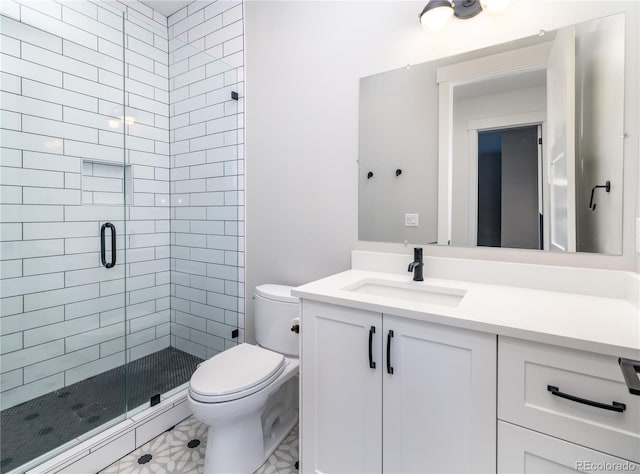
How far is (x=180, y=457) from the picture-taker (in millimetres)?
1513

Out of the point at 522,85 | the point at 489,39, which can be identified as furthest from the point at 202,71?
the point at 522,85

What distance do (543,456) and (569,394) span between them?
7.4 inches

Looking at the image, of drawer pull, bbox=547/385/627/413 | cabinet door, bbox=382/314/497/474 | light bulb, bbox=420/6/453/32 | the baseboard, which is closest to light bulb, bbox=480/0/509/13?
light bulb, bbox=420/6/453/32

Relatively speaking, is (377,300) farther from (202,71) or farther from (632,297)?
(202,71)

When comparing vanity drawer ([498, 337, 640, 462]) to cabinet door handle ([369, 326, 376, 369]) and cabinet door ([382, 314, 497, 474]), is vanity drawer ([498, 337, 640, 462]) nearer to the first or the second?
cabinet door ([382, 314, 497, 474])

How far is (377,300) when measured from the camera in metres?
1.07

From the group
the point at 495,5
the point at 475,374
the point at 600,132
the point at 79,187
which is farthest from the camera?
the point at 79,187

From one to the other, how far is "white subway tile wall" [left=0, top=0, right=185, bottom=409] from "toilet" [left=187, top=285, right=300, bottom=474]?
1.05 m

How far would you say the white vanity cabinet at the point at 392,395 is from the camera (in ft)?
2.92

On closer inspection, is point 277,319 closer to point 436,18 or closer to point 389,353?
point 389,353

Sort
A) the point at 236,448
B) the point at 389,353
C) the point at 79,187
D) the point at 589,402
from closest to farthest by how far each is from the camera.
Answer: the point at 589,402
the point at 389,353
the point at 236,448
the point at 79,187

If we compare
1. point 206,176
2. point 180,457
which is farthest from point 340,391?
point 206,176

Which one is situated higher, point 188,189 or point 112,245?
point 188,189

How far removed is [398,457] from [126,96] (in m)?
2.68
